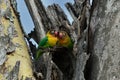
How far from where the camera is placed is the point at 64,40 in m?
2.80

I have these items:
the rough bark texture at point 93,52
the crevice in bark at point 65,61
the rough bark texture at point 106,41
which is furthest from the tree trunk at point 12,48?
the rough bark texture at point 106,41

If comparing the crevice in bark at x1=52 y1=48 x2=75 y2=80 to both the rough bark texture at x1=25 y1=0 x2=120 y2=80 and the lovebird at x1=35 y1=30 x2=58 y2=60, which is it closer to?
the rough bark texture at x1=25 y1=0 x2=120 y2=80

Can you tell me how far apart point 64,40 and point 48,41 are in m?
0.15

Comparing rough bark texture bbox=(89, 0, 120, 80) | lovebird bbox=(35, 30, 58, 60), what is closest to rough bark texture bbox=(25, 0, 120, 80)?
rough bark texture bbox=(89, 0, 120, 80)

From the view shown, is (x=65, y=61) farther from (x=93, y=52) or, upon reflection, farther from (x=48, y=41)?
(x=93, y=52)

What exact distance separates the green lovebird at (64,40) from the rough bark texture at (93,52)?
0.20ft

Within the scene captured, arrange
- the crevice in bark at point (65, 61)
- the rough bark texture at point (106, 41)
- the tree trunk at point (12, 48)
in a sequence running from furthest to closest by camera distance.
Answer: the crevice in bark at point (65, 61), the tree trunk at point (12, 48), the rough bark texture at point (106, 41)

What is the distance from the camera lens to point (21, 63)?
2322mm

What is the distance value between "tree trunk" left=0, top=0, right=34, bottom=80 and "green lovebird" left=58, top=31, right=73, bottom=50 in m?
0.36

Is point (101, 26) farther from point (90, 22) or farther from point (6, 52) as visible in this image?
point (6, 52)

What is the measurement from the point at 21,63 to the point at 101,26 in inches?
23.6

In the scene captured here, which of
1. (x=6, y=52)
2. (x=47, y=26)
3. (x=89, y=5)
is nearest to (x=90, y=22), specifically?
(x=89, y=5)

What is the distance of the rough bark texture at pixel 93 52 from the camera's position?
204 centimetres

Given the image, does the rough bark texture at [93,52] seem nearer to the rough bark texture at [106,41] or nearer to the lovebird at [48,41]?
the rough bark texture at [106,41]
